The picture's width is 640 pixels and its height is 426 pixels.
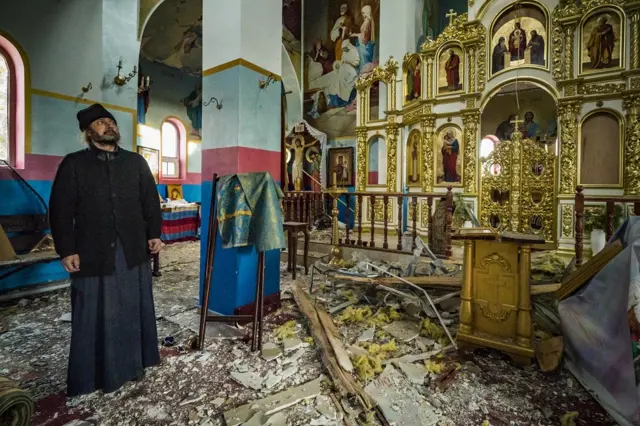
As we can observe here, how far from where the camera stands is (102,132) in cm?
244

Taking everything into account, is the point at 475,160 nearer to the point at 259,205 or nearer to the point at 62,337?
the point at 259,205

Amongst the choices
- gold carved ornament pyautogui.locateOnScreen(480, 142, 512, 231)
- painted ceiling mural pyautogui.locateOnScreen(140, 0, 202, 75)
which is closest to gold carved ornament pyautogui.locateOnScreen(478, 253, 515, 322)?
gold carved ornament pyautogui.locateOnScreen(480, 142, 512, 231)

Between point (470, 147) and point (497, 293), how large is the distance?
237 inches

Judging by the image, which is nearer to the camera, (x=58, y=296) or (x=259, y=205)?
(x=259, y=205)

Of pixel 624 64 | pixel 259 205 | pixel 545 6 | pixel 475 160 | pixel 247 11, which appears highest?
pixel 545 6

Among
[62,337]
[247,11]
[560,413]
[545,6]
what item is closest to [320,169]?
[545,6]

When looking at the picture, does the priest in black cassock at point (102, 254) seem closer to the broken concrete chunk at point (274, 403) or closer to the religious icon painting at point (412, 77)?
the broken concrete chunk at point (274, 403)

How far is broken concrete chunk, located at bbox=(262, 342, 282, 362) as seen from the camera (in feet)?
9.62

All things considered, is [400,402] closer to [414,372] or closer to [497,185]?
[414,372]

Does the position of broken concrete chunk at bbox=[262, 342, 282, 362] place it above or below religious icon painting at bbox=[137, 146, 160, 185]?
below

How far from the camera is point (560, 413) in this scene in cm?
219

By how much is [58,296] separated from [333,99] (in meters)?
10.3

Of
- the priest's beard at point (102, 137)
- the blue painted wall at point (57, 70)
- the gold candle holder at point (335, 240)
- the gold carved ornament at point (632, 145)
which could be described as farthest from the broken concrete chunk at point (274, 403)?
the gold carved ornament at point (632, 145)

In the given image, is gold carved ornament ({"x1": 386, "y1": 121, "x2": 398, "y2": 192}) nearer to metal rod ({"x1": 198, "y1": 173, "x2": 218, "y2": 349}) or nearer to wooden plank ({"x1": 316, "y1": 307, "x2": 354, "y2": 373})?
wooden plank ({"x1": 316, "y1": 307, "x2": 354, "y2": 373})
